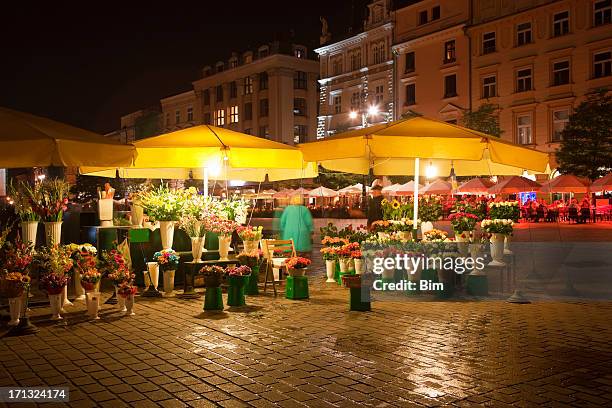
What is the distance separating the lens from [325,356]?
6355 millimetres

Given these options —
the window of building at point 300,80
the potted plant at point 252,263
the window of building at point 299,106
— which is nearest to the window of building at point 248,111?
the window of building at point 299,106

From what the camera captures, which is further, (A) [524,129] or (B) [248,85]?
(B) [248,85]

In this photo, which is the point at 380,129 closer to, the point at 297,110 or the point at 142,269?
the point at 142,269

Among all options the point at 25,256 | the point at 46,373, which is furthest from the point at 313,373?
the point at 25,256

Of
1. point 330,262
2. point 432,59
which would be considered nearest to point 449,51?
point 432,59

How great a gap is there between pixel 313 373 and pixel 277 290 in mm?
5731

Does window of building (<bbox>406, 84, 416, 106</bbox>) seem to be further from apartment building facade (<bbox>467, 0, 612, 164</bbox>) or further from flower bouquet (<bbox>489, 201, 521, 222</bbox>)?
flower bouquet (<bbox>489, 201, 521, 222</bbox>)

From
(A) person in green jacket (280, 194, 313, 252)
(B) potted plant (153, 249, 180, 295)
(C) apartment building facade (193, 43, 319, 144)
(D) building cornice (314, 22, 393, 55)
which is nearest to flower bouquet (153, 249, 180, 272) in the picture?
(B) potted plant (153, 249, 180, 295)

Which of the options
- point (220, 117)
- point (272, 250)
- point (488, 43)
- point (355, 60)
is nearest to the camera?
point (272, 250)

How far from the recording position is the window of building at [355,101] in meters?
49.7

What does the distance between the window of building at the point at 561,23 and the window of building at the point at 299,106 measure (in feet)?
98.4

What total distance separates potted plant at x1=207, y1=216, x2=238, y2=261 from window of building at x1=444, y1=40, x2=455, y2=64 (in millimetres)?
33980

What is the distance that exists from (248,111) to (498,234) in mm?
55652

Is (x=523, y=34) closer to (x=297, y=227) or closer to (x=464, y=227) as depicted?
(x=297, y=227)
